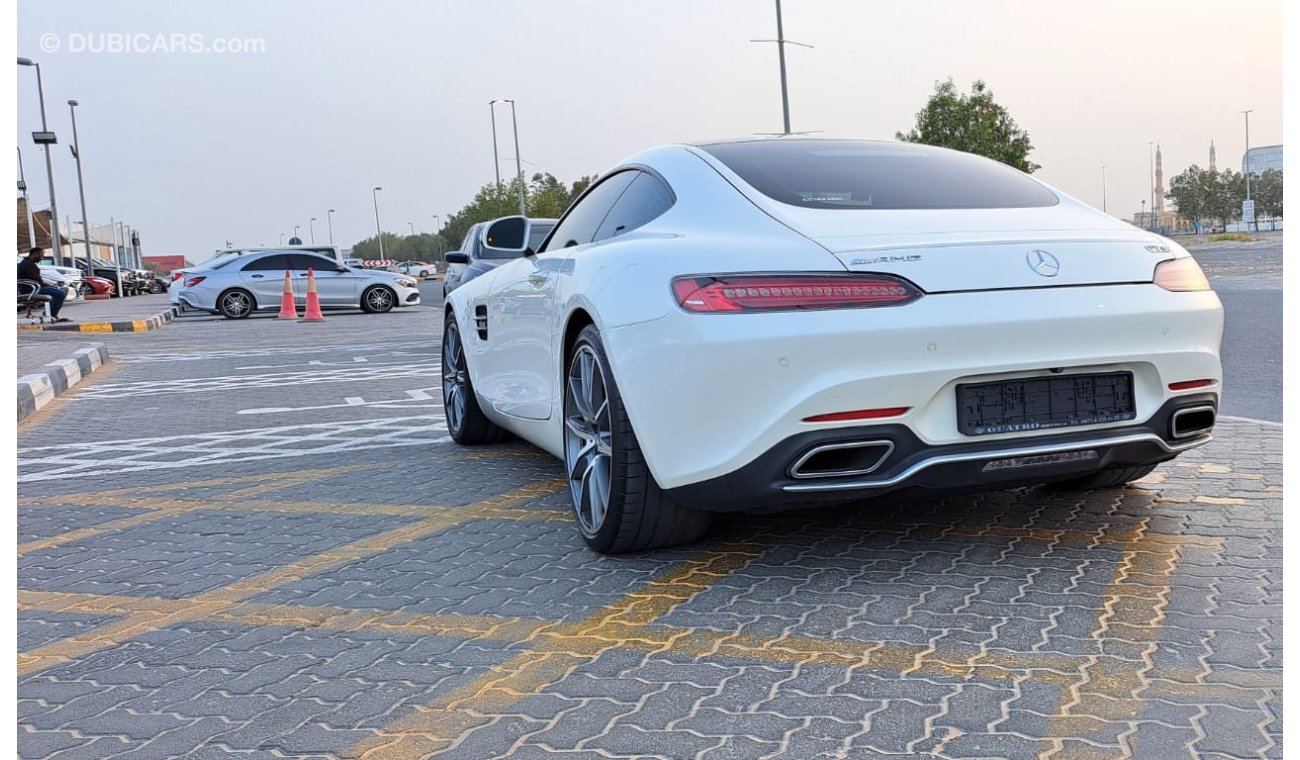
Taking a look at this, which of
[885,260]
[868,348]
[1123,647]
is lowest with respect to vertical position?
[1123,647]

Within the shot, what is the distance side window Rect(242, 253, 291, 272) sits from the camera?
25781 millimetres

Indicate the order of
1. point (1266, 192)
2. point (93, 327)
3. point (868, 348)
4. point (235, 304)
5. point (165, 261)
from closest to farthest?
point (868, 348)
point (93, 327)
point (235, 304)
point (1266, 192)
point (165, 261)

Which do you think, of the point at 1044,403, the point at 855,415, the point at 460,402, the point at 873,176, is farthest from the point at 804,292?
the point at 460,402

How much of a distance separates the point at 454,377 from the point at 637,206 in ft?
8.45

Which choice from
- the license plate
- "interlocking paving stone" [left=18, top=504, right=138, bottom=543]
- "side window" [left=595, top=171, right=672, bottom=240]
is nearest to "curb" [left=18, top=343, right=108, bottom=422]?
"interlocking paving stone" [left=18, top=504, right=138, bottom=543]

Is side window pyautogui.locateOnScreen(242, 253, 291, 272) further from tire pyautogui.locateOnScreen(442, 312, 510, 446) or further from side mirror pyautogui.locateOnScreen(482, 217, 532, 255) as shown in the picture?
side mirror pyautogui.locateOnScreen(482, 217, 532, 255)

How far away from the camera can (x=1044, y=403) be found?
11.2 feet

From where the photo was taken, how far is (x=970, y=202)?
3900 millimetres

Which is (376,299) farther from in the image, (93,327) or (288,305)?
(93,327)

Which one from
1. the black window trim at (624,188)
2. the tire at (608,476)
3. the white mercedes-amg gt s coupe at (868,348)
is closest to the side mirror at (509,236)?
the black window trim at (624,188)

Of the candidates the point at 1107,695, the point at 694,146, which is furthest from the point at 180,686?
the point at 694,146

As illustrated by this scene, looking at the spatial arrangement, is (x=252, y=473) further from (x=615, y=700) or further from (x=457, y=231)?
(x=457, y=231)

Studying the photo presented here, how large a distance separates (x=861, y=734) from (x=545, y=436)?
2.56 metres

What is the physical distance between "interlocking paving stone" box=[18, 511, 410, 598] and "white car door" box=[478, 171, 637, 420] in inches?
31.2
